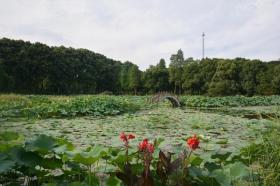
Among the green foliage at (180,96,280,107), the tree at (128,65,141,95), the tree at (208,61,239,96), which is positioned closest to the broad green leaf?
the green foliage at (180,96,280,107)

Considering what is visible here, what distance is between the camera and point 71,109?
12.2 metres

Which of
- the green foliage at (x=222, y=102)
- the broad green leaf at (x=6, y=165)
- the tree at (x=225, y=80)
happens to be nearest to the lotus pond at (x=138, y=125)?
the green foliage at (x=222, y=102)

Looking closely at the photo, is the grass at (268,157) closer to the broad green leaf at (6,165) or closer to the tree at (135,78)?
the broad green leaf at (6,165)

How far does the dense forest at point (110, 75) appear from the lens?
31.7 m

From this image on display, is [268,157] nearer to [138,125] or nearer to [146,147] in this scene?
[146,147]

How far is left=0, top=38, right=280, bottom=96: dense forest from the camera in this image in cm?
3166

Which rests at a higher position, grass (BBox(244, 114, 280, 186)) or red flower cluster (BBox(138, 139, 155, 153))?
red flower cluster (BBox(138, 139, 155, 153))

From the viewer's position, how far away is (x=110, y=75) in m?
47.4

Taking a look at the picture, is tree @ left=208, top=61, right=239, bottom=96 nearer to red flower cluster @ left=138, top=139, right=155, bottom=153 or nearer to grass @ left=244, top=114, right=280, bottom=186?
grass @ left=244, top=114, right=280, bottom=186

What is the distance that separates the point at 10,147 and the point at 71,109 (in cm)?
986

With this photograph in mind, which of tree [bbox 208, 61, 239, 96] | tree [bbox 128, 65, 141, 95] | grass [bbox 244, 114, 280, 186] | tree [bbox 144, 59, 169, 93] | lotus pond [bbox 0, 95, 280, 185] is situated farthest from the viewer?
tree [bbox 128, 65, 141, 95]

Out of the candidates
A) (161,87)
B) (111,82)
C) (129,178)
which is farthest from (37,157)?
(111,82)

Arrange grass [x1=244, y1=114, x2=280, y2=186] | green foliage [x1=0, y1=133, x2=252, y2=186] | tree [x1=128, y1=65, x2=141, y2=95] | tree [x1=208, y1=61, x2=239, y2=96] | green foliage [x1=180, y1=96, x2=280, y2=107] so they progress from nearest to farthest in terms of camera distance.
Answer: green foliage [x1=0, y1=133, x2=252, y2=186], grass [x1=244, y1=114, x2=280, y2=186], green foliage [x1=180, y1=96, x2=280, y2=107], tree [x1=208, y1=61, x2=239, y2=96], tree [x1=128, y1=65, x2=141, y2=95]

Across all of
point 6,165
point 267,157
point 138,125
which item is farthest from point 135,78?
point 6,165
